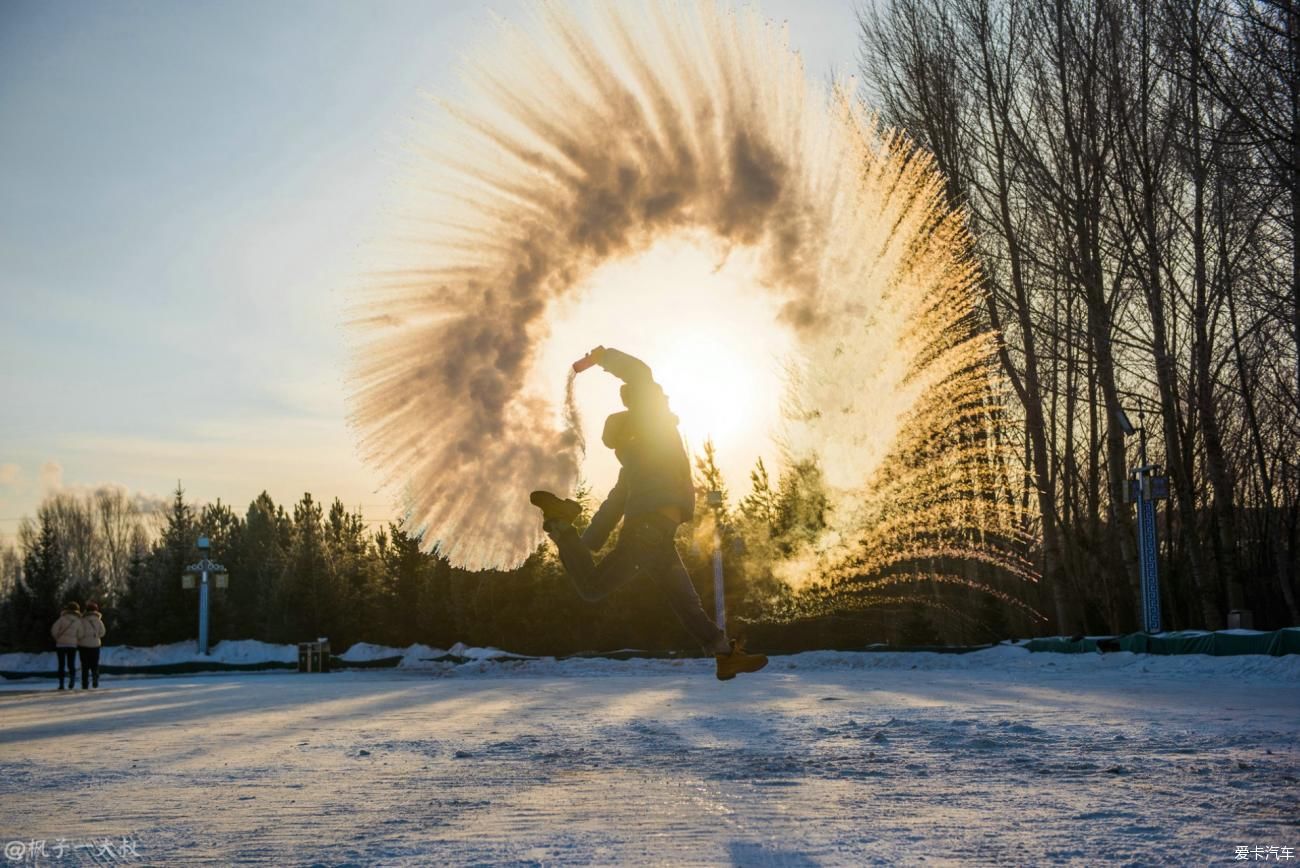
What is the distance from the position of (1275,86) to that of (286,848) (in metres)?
21.1

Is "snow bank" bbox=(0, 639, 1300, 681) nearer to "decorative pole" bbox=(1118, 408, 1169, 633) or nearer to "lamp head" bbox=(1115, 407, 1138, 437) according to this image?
"decorative pole" bbox=(1118, 408, 1169, 633)

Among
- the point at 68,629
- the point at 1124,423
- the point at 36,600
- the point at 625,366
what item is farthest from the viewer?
the point at 36,600

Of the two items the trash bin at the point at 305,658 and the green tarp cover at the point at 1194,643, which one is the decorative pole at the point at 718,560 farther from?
the trash bin at the point at 305,658

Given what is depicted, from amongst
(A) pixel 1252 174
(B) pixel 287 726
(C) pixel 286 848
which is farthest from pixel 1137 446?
(C) pixel 286 848

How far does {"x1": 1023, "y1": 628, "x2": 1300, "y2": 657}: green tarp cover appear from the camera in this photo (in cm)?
1900

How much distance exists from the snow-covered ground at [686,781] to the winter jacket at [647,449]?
170cm

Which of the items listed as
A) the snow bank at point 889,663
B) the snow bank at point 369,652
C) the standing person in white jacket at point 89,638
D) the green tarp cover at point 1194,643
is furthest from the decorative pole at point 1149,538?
the snow bank at point 369,652

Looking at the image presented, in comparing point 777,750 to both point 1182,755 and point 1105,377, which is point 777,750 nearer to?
point 1182,755

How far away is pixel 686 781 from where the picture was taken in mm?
7750

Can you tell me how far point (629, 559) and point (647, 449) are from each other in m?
0.66

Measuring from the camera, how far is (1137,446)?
168 feet

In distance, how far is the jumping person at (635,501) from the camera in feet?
22.1

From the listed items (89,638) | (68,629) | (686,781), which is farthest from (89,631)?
(686,781)
